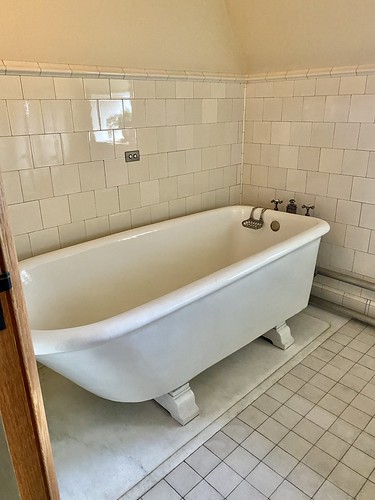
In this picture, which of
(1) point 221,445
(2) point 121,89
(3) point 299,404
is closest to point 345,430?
(3) point 299,404

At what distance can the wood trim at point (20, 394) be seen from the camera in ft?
2.08

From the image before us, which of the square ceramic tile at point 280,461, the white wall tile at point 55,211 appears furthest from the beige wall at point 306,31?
the square ceramic tile at point 280,461

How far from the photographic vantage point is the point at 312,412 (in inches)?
71.0

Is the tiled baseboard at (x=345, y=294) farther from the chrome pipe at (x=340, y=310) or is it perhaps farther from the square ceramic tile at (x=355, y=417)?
the square ceramic tile at (x=355, y=417)

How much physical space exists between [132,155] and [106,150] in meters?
0.18

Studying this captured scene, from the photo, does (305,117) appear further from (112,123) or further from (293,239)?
(112,123)

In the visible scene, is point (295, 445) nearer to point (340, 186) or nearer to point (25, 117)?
point (340, 186)

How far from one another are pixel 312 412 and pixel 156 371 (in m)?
0.82

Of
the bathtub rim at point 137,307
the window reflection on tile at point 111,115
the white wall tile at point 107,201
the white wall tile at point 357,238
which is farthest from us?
the white wall tile at point 357,238

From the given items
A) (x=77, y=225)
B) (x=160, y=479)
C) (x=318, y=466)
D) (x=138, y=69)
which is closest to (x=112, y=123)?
(x=138, y=69)

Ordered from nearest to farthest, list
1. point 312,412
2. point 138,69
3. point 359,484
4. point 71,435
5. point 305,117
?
point 359,484 → point 71,435 → point 312,412 → point 138,69 → point 305,117

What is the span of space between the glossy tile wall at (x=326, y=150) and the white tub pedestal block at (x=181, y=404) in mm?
1468

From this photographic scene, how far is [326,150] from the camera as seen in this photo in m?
2.50

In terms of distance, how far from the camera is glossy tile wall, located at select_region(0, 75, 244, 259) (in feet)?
6.01
